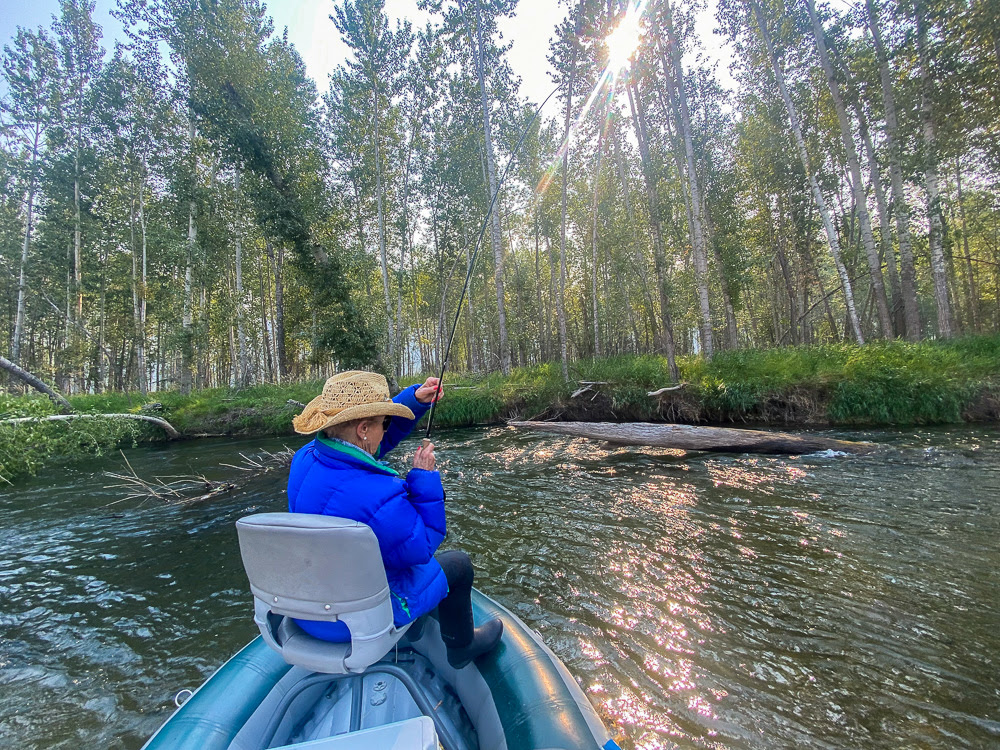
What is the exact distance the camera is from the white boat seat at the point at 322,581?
1.34 m

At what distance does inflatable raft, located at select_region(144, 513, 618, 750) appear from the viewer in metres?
1.35

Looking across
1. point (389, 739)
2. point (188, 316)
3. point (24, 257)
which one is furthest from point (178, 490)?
point (24, 257)

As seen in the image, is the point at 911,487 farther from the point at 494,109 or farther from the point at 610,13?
the point at 494,109

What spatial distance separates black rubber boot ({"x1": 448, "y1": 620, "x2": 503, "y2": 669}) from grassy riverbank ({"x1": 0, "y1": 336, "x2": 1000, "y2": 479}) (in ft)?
30.6

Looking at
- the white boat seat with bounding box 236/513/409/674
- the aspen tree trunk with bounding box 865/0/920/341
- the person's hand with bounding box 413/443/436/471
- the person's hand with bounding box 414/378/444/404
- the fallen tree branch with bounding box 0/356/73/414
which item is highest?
the aspen tree trunk with bounding box 865/0/920/341

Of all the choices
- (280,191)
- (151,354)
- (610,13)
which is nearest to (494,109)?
(610,13)

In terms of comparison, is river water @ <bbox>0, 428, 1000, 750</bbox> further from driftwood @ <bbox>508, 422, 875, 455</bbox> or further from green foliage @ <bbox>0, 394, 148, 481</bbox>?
green foliage @ <bbox>0, 394, 148, 481</bbox>

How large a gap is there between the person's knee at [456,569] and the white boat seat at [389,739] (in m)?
0.87

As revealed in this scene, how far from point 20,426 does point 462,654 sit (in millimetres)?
9897

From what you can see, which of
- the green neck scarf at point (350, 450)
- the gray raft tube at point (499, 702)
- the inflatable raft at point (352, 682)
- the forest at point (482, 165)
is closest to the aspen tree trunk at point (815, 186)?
the forest at point (482, 165)

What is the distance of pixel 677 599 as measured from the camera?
3.52 metres

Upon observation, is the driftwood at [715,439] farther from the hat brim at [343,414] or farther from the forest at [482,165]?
the hat brim at [343,414]

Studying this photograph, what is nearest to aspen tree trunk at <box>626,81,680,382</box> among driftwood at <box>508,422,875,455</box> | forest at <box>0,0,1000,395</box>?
forest at <box>0,0,1000,395</box>

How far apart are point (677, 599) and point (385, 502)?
3148mm
